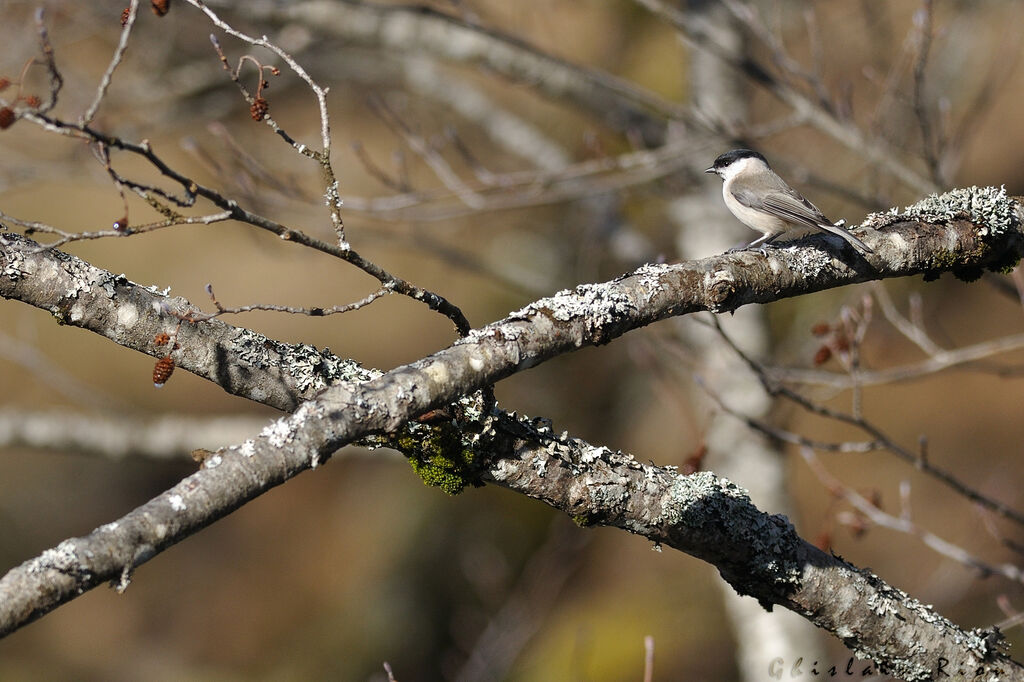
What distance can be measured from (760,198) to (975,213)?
1028 millimetres

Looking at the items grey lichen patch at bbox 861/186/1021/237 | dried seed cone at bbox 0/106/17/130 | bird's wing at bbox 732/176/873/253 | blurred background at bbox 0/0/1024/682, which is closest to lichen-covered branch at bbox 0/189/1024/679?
grey lichen patch at bbox 861/186/1021/237

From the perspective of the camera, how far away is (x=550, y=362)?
765 centimetres

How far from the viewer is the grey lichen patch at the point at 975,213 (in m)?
2.53

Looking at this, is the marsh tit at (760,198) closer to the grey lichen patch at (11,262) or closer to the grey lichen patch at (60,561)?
the grey lichen patch at (11,262)

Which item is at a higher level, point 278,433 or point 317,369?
point 317,369

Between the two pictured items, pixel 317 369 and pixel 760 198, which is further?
pixel 760 198

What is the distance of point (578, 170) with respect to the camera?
14.0 feet

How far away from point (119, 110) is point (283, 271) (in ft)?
15.9

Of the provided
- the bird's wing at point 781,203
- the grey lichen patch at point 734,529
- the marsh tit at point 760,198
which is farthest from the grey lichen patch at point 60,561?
the marsh tit at point 760,198

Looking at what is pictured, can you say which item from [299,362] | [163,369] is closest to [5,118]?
[163,369]

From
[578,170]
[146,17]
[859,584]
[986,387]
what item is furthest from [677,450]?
[146,17]

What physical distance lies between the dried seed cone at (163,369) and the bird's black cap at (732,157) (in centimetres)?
274

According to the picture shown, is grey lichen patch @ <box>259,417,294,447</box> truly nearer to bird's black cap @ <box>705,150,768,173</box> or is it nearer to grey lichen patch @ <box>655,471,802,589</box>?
grey lichen patch @ <box>655,471,802,589</box>

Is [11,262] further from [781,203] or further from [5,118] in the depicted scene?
[781,203]
